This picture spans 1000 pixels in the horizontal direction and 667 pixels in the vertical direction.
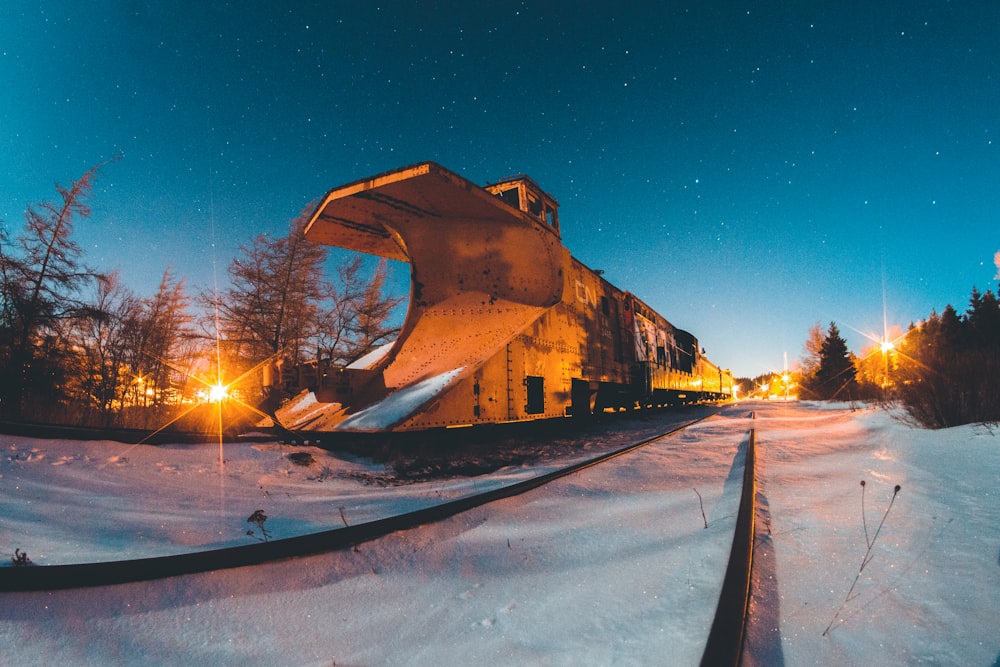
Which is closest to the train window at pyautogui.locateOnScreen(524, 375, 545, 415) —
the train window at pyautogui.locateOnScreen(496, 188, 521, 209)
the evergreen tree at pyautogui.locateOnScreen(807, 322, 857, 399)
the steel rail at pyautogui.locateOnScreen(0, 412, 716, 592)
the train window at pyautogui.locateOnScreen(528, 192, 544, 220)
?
the train window at pyautogui.locateOnScreen(528, 192, 544, 220)

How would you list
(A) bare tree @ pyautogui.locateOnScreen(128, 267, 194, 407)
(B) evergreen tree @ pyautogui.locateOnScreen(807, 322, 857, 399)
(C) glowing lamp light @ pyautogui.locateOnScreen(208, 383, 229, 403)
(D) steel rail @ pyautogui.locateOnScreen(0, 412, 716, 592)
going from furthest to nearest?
1. (B) evergreen tree @ pyautogui.locateOnScreen(807, 322, 857, 399)
2. (A) bare tree @ pyautogui.locateOnScreen(128, 267, 194, 407)
3. (C) glowing lamp light @ pyautogui.locateOnScreen(208, 383, 229, 403)
4. (D) steel rail @ pyautogui.locateOnScreen(0, 412, 716, 592)

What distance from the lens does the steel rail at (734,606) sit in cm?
125

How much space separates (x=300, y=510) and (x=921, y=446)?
23.0ft

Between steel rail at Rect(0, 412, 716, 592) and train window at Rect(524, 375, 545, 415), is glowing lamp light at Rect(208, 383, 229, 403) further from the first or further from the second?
train window at Rect(524, 375, 545, 415)

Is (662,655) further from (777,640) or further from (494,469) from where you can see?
(494,469)

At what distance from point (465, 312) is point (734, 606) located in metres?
6.62

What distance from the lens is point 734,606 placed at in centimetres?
155

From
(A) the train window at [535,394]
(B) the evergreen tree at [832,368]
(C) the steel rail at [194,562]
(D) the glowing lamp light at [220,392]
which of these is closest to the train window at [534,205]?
(A) the train window at [535,394]

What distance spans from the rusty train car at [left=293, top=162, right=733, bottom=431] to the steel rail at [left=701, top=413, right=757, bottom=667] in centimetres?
417

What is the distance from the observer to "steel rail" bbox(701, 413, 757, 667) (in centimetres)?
125

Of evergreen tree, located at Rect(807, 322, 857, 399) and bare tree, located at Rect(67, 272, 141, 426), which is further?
evergreen tree, located at Rect(807, 322, 857, 399)

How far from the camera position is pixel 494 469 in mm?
5746

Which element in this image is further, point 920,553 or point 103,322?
point 103,322

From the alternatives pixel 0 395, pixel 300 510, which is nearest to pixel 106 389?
pixel 0 395
